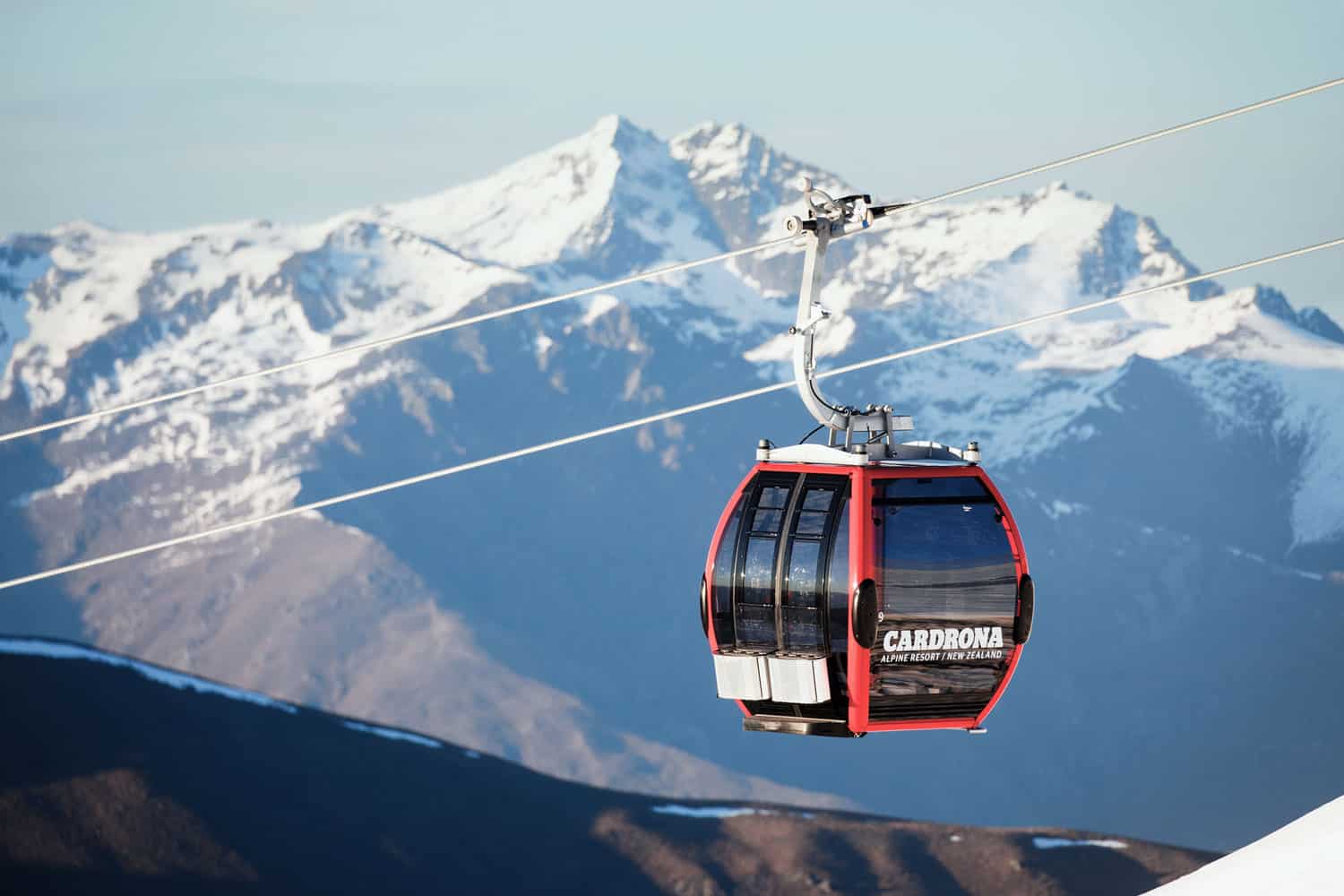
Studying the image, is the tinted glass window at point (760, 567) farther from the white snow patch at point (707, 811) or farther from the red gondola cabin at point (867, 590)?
the white snow patch at point (707, 811)

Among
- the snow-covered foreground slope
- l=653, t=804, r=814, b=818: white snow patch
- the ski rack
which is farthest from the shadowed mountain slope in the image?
the ski rack

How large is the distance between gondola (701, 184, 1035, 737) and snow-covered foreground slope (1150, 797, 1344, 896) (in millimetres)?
2859

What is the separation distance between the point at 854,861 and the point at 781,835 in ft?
20.6

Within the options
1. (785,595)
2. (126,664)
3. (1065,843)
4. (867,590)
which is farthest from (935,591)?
(126,664)

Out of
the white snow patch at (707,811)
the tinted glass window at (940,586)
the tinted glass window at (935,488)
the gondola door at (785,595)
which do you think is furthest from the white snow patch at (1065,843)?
the tinted glass window at (935,488)

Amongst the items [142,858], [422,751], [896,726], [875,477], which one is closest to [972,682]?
[896,726]

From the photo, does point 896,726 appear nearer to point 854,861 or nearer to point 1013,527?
point 1013,527

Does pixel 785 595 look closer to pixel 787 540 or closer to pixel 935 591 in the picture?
pixel 787 540

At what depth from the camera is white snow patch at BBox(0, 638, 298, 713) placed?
7259 inches

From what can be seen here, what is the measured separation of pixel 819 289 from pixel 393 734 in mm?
166052

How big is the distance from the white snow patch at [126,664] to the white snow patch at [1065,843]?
67.8 meters

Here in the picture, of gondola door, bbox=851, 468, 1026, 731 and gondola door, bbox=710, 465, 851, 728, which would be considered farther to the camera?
gondola door, bbox=710, 465, 851, 728

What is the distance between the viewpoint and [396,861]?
173 meters

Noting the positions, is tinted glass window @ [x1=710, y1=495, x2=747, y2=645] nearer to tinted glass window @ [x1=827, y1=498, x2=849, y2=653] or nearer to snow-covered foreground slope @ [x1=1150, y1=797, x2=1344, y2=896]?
tinted glass window @ [x1=827, y1=498, x2=849, y2=653]
